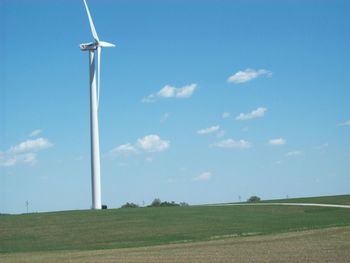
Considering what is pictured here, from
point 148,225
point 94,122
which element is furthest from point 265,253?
point 94,122

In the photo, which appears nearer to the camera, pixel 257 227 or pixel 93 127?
pixel 257 227

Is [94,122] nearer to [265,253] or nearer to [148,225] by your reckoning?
[148,225]

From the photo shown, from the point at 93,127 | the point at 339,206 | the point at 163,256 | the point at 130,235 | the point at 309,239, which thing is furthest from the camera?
the point at 93,127

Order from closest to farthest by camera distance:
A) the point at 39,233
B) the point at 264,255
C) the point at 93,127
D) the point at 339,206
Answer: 1. the point at 264,255
2. the point at 39,233
3. the point at 339,206
4. the point at 93,127

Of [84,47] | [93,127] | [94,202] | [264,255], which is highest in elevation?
[84,47]

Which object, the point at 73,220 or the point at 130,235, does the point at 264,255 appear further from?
the point at 73,220

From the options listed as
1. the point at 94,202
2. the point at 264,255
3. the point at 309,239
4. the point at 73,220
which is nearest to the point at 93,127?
the point at 94,202

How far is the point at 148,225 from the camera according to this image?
186 feet

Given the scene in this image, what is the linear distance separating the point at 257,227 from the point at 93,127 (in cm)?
2796

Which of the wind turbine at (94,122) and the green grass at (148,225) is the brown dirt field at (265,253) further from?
the wind turbine at (94,122)

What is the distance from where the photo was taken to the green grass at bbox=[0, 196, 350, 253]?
47969 millimetres

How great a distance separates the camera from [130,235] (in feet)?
169

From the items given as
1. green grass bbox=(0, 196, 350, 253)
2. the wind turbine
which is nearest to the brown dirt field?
green grass bbox=(0, 196, 350, 253)

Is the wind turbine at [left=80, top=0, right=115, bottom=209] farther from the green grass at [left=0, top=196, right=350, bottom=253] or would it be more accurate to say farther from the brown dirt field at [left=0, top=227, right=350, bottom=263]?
the brown dirt field at [left=0, top=227, right=350, bottom=263]
